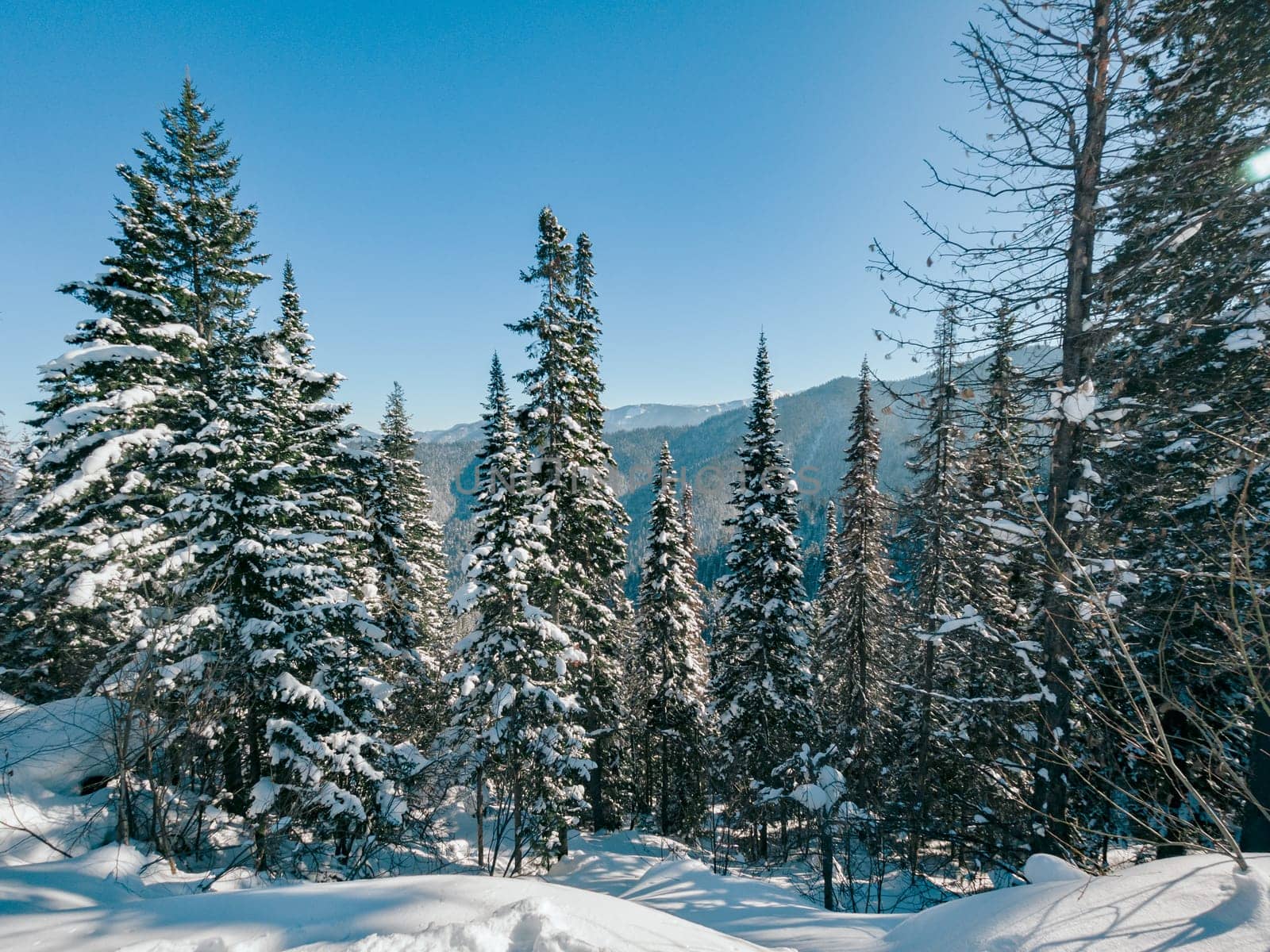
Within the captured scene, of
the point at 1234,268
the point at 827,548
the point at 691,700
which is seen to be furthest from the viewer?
the point at 827,548

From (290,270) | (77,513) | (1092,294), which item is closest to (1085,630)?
(1092,294)

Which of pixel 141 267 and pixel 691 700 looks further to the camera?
pixel 691 700

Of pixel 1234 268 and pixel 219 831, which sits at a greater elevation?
pixel 1234 268

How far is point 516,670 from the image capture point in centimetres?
1290

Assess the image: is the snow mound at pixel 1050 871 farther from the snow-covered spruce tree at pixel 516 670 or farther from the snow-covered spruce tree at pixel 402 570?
the snow-covered spruce tree at pixel 402 570

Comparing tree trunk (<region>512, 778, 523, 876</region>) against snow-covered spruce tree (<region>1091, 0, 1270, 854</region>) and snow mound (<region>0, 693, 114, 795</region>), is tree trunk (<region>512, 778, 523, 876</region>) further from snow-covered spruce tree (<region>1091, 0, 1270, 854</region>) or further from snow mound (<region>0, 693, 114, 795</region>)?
snow-covered spruce tree (<region>1091, 0, 1270, 854</region>)

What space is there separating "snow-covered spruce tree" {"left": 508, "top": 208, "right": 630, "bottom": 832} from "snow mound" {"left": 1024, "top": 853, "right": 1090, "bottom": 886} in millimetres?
10968

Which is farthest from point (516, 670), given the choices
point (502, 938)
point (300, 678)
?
point (502, 938)

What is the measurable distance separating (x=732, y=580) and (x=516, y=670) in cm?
774

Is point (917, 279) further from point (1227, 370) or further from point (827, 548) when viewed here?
point (827, 548)

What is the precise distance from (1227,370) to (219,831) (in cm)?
1990

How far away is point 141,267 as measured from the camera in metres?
11.6

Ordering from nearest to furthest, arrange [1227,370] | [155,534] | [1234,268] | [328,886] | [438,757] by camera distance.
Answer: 1. [328,886]
2. [1234,268]
3. [1227,370]
4. [155,534]
5. [438,757]

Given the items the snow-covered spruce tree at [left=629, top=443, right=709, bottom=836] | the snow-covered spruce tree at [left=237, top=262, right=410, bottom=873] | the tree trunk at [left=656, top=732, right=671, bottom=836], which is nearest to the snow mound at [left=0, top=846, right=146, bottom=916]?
the snow-covered spruce tree at [left=237, top=262, right=410, bottom=873]
